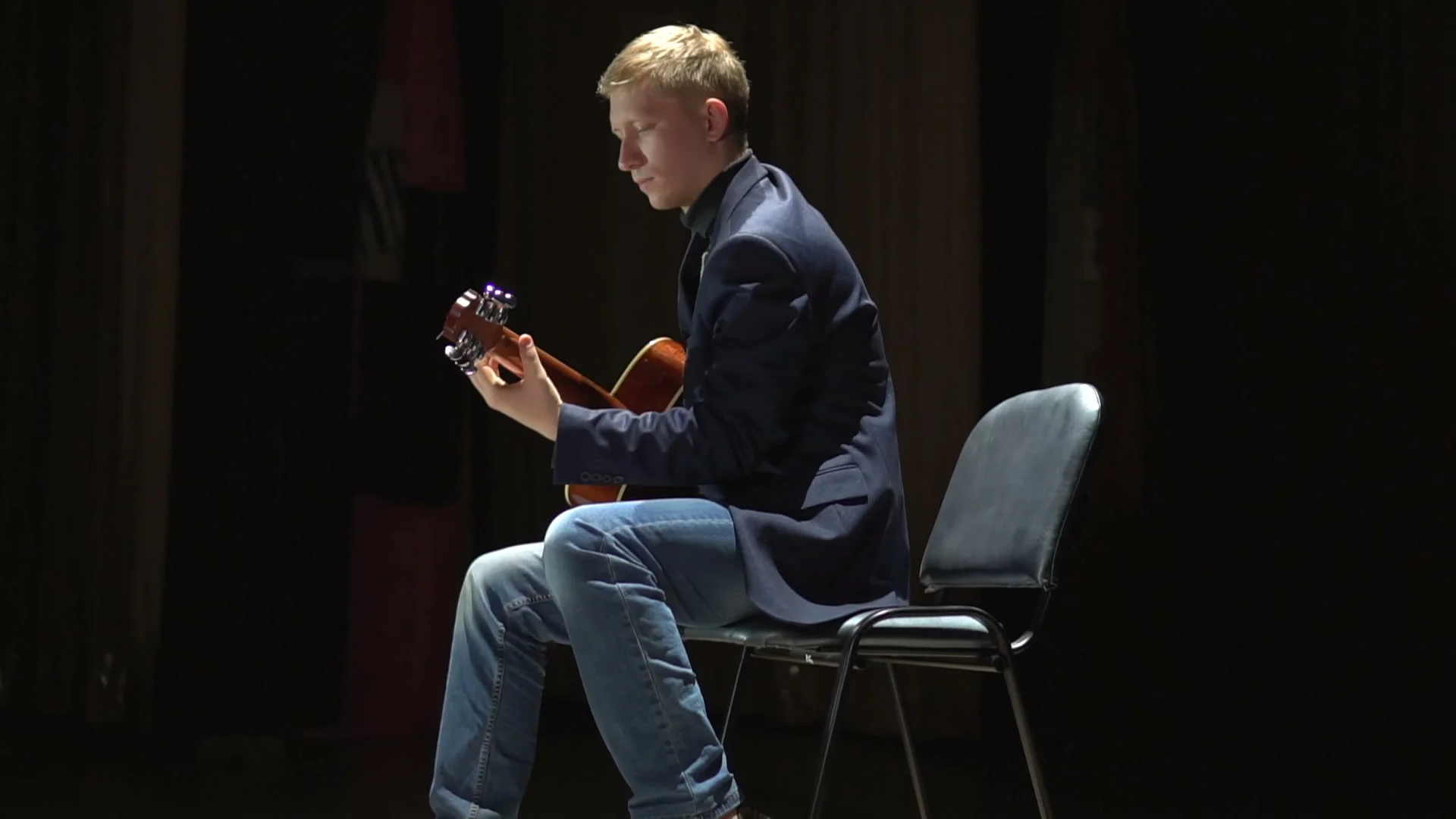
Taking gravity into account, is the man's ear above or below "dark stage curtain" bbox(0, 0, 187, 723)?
above

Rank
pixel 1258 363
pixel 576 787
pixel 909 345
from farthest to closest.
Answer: pixel 909 345
pixel 1258 363
pixel 576 787

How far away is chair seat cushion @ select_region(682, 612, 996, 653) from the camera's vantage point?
1446mm

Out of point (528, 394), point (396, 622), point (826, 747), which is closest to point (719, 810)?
point (826, 747)

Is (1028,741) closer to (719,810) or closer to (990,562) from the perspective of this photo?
(990,562)

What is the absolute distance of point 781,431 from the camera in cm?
152

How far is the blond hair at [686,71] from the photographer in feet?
5.24

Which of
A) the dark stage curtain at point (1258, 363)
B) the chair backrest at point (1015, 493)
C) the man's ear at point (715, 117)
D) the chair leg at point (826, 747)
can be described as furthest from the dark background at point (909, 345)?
the man's ear at point (715, 117)

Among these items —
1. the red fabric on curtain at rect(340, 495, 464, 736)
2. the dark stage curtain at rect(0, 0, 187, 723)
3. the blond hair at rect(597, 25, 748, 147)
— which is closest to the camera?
the blond hair at rect(597, 25, 748, 147)

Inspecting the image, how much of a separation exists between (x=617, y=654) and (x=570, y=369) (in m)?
0.49

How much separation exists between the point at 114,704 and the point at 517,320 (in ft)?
5.44

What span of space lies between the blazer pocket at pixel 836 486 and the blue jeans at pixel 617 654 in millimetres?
99

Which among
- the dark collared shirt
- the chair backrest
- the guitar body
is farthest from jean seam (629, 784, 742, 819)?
the dark collared shirt

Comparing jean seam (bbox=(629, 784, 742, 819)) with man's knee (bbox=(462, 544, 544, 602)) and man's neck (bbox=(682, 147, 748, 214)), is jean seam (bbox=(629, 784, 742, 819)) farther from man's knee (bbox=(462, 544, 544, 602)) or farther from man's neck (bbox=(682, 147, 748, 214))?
man's neck (bbox=(682, 147, 748, 214))

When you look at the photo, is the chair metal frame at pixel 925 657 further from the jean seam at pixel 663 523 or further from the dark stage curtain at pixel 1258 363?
the dark stage curtain at pixel 1258 363
